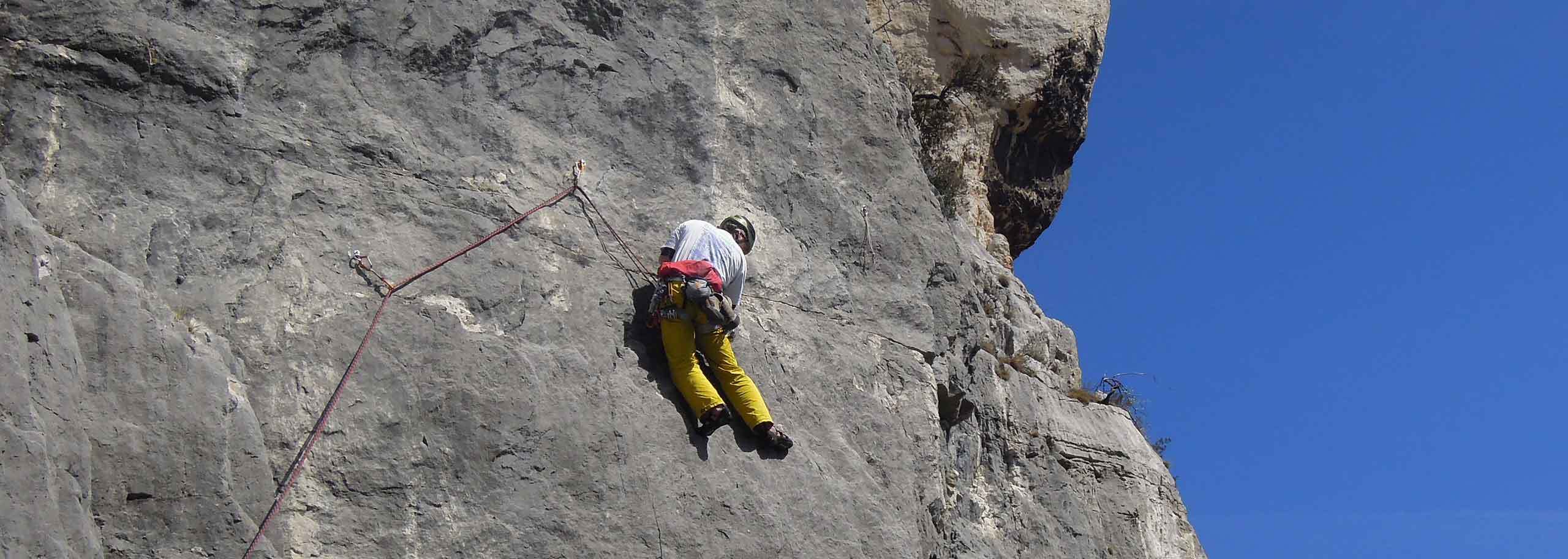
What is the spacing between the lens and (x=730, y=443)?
8523mm

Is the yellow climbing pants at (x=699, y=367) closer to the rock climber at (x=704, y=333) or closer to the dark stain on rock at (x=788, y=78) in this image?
the rock climber at (x=704, y=333)

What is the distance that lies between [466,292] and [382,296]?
44 centimetres

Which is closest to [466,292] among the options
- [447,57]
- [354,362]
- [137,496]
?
[354,362]

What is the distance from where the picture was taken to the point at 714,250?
344 inches

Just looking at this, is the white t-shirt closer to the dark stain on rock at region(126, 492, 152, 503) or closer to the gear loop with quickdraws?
the gear loop with quickdraws

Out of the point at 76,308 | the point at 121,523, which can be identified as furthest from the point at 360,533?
the point at 76,308

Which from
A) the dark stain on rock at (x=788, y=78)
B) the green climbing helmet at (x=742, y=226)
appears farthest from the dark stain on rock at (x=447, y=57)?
the dark stain on rock at (x=788, y=78)

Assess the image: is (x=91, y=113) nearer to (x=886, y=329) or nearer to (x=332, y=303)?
(x=332, y=303)

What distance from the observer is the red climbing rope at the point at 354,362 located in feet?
23.0

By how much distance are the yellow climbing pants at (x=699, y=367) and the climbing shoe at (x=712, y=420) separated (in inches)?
1.2

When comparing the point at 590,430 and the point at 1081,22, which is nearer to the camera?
the point at 590,430

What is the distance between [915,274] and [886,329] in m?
0.59

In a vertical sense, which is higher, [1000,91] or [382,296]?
[1000,91]

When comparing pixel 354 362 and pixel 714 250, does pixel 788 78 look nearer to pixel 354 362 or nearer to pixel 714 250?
pixel 714 250
